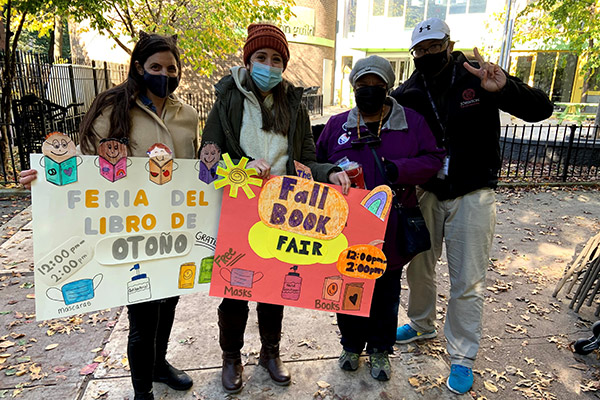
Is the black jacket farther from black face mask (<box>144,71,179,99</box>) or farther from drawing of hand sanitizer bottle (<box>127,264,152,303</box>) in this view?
drawing of hand sanitizer bottle (<box>127,264,152,303</box>)

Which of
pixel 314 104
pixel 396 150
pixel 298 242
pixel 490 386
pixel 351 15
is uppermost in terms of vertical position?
pixel 351 15

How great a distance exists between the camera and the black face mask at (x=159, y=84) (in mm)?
2092

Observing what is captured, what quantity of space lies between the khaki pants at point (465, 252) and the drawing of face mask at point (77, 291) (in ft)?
7.09

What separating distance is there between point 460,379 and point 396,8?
86.1 ft

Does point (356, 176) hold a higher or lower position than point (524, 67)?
lower

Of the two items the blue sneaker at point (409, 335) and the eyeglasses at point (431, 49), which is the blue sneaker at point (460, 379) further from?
the eyeglasses at point (431, 49)

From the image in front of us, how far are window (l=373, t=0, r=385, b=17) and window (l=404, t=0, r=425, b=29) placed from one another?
1.52m

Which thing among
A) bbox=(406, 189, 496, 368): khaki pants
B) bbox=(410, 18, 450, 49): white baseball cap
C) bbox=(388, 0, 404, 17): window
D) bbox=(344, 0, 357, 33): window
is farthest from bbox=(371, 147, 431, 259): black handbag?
bbox=(344, 0, 357, 33): window

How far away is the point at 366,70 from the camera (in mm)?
2367

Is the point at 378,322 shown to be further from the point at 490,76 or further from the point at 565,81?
the point at 565,81

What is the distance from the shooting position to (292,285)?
230 centimetres

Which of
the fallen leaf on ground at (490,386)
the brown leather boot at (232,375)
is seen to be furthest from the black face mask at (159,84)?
the fallen leaf on ground at (490,386)

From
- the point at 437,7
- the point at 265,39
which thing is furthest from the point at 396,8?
the point at 265,39

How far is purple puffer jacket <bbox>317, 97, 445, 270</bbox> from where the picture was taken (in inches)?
96.7
